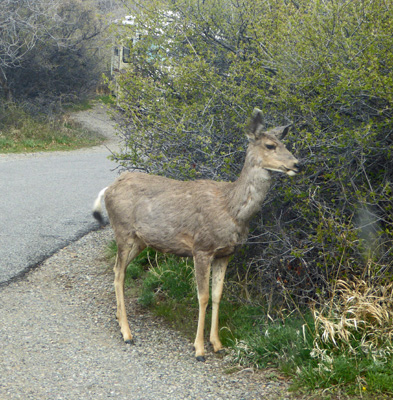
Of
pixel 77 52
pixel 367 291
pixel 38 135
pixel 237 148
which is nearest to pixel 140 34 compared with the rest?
pixel 237 148

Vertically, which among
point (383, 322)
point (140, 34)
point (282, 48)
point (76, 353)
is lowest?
point (76, 353)

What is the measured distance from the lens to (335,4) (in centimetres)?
581

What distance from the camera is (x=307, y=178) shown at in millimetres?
5613

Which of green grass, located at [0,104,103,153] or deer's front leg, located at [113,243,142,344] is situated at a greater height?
deer's front leg, located at [113,243,142,344]

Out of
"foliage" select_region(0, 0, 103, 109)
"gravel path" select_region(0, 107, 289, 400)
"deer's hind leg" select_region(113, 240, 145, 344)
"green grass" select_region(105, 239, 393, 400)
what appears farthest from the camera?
"foliage" select_region(0, 0, 103, 109)

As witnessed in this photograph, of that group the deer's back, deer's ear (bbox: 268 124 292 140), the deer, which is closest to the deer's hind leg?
the deer

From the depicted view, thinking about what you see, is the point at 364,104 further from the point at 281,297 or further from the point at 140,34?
the point at 140,34

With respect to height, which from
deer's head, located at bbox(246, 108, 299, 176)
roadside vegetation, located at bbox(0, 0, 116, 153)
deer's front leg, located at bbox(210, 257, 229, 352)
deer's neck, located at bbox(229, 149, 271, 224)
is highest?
deer's head, located at bbox(246, 108, 299, 176)

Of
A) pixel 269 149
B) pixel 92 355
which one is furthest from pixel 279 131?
pixel 92 355

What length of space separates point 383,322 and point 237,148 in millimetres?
2521

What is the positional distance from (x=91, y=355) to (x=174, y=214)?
1505mm

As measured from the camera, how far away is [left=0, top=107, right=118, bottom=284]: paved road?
821cm

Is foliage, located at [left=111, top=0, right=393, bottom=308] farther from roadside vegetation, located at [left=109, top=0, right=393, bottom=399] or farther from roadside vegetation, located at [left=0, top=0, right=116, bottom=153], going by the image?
roadside vegetation, located at [left=0, top=0, right=116, bottom=153]

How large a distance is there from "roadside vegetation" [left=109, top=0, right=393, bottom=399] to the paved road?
195cm
